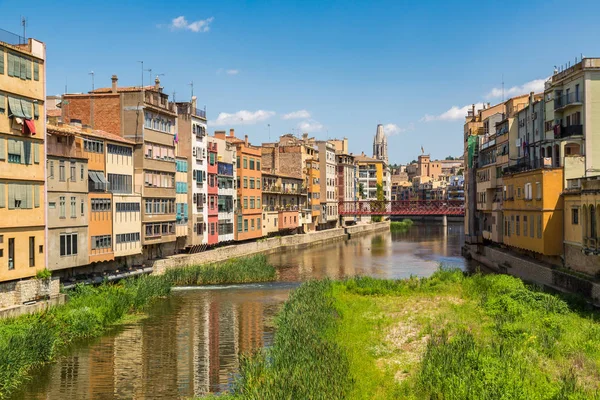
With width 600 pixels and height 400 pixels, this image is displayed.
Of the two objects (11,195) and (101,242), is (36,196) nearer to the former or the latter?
(11,195)

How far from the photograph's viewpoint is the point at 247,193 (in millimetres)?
72000

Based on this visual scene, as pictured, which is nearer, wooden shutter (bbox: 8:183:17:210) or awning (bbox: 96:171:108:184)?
wooden shutter (bbox: 8:183:17:210)

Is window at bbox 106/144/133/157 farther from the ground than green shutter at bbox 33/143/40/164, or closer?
farther from the ground

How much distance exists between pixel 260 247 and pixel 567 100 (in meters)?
37.7

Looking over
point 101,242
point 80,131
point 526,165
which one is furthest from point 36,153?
point 526,165

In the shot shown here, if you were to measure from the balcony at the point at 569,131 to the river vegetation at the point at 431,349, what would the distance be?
43.4 feet

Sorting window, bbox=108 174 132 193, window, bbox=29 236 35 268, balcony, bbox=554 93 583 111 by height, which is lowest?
window, bbox=29 236 35 268

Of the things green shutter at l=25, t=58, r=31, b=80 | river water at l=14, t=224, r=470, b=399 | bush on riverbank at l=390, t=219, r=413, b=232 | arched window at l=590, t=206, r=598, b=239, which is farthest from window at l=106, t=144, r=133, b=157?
bush on riverbank at l=390, t=219, r=413, b=232

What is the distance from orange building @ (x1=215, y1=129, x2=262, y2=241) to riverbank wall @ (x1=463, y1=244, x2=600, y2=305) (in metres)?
24.8

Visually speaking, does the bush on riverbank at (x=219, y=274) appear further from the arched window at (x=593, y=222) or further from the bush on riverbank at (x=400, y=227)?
the bush on riverbank at (x=400, y=227)

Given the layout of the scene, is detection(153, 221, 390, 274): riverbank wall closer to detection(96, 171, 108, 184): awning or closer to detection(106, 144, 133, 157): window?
detection(106, 144, 133, 157): window

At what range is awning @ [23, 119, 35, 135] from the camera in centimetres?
3250

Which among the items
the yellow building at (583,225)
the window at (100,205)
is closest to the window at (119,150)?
the window at (100,205)

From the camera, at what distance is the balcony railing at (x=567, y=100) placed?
42844mm
